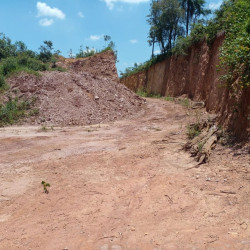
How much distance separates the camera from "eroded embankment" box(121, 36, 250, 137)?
5.90 m

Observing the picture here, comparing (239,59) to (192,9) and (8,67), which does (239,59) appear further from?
(192,9)

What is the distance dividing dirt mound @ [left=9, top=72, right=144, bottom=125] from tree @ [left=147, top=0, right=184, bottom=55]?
9.43m

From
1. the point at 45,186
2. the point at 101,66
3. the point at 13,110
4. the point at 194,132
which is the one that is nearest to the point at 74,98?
the point at 13,110

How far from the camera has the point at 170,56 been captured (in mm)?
20969

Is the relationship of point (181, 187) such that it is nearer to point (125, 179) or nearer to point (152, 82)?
point (125, 179)

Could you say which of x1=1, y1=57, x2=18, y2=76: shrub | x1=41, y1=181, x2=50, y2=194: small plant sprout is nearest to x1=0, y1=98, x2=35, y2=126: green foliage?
x1=1, y1=57, x2=18, y2=76: shrub

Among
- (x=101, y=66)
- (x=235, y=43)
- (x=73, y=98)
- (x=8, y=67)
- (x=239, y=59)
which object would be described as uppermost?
(x=101, y=66)

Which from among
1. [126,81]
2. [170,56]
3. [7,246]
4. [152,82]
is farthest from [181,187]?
[126,81]

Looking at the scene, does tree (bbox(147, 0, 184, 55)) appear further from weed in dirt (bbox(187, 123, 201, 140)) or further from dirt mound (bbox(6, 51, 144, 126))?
weed in dirt (bbox(187, 123, 201, 140))

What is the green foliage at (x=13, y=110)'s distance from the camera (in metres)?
11.7

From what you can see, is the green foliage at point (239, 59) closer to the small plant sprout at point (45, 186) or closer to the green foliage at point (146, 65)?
the small plant sprout at point (45, 186)

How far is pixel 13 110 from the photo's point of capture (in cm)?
1227

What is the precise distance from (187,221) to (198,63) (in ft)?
43.2

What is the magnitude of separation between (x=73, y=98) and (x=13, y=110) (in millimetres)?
2733
